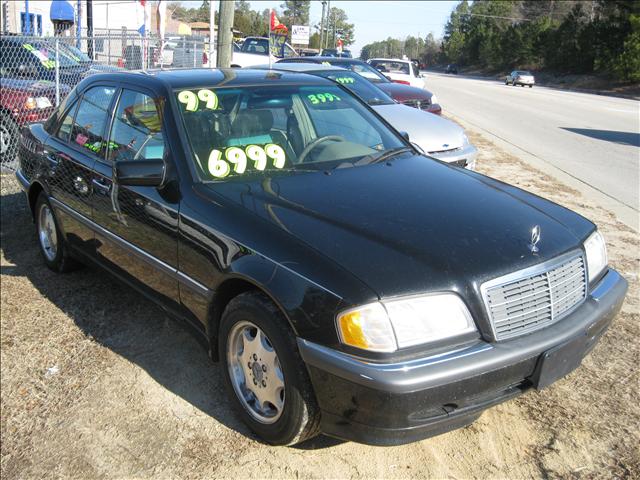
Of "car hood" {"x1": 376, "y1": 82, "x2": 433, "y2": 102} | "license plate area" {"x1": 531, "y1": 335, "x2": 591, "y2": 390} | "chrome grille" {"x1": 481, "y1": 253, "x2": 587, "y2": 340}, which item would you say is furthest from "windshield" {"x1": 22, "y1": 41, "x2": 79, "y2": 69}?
"license plate area" {"x1": 531, "y1": 335, "x2": 591, "y2": 390}

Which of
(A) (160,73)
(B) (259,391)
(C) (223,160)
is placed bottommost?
(B) (259,391)

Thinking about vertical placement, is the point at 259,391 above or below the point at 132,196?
below

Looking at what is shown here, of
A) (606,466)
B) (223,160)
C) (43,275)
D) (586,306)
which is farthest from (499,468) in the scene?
(43,275)

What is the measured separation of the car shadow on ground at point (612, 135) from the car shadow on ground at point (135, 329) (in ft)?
37.9

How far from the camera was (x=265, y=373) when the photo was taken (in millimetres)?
2908

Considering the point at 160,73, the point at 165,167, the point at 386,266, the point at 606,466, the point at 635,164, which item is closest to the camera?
the point at 386,266

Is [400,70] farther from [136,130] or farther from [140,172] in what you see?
[140,172]

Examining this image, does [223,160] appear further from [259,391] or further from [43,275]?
[43,275]

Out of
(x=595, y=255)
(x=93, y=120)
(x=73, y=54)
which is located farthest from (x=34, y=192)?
(x=73, y=54)

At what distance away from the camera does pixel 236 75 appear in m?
4.14

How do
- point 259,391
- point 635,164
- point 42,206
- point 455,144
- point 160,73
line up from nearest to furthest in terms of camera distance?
point 259,391
point 160,73
point 42,206
point 455,144
point 635,164

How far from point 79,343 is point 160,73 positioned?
1.86 m

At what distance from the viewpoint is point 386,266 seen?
2.58 metres

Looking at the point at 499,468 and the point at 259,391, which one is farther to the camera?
the point at 259,391
